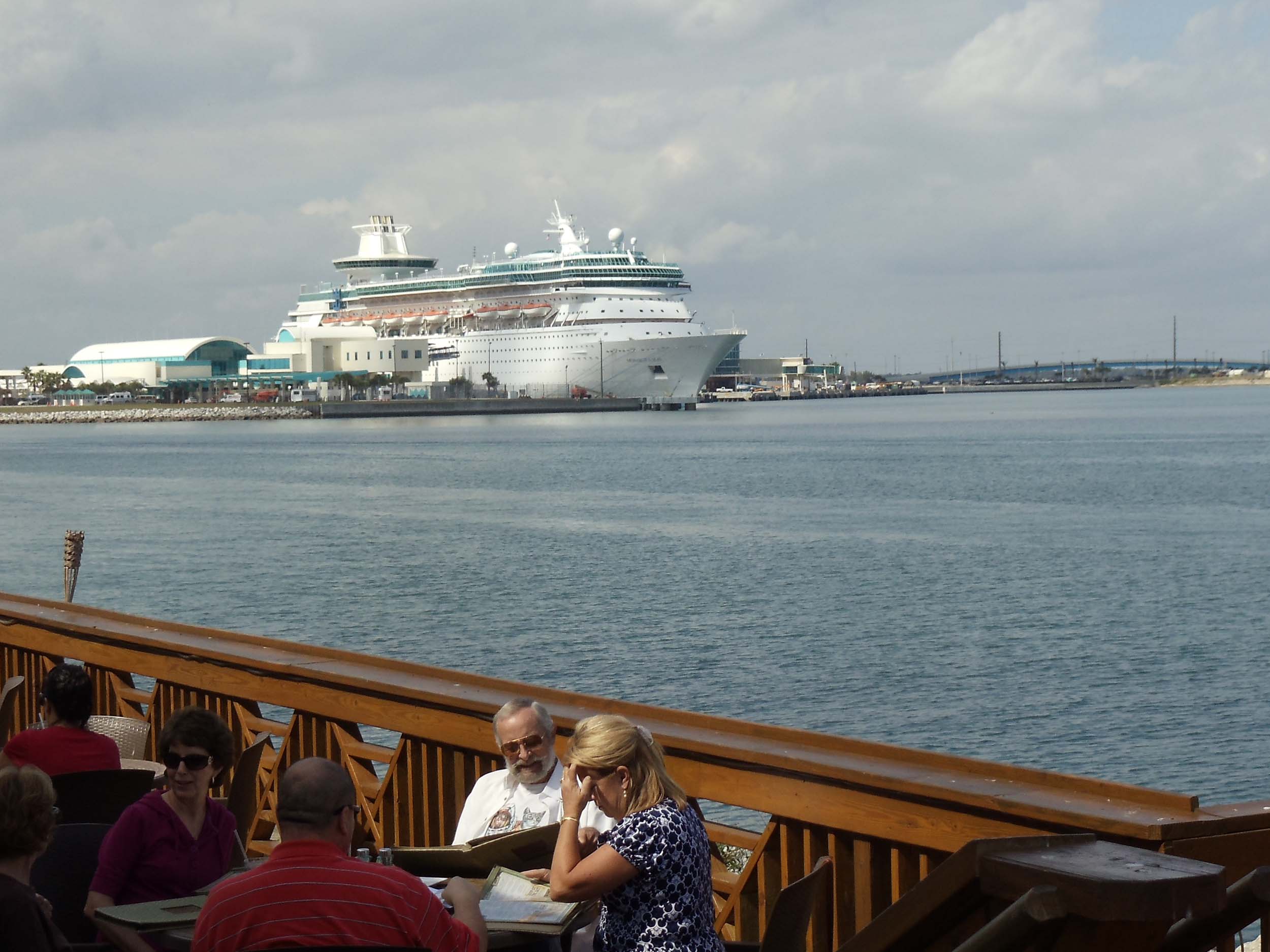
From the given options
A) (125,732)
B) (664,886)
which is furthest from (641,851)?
(125,732)

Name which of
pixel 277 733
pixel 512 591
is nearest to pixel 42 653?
pixel 277 733

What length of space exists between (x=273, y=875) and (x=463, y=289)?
11144cm

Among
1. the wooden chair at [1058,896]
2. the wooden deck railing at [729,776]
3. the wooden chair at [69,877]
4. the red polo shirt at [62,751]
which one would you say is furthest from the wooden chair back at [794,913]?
the red polo shirt at [62,751]

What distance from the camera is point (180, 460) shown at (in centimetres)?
7325

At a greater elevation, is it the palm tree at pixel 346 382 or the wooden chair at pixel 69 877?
the palm tree at pixel 346 382

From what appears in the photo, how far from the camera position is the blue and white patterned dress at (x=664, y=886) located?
326 cm

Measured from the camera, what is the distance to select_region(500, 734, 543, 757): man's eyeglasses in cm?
404

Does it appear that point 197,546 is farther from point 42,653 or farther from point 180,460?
point 180,460

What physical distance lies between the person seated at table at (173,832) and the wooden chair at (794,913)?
5.26 ft

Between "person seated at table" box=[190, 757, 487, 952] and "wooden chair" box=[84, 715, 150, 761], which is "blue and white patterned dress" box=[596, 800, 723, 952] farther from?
"wooden chair" box=[84, 715, 150, 761]

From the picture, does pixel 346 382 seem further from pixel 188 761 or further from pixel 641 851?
pixel 641 851

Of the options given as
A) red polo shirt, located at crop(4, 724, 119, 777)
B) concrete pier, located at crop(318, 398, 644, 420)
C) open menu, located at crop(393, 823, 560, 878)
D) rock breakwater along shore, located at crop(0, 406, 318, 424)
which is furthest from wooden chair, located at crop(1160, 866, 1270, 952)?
rock breakwater along shore, located at crop(0, 406, 318, 424)

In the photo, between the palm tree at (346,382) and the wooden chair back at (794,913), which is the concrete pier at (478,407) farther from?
the wooden chair back at (794,913)

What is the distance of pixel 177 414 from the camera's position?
4985 inches
